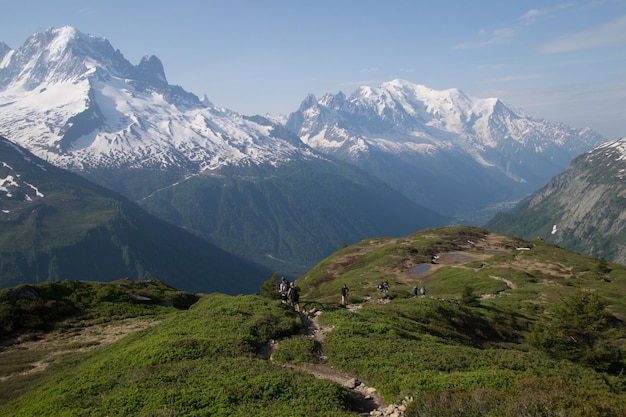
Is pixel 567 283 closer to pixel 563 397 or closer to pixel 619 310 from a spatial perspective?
pixel 619 310

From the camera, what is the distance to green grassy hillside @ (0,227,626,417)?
21562 mm

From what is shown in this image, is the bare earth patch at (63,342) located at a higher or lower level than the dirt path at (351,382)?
lower

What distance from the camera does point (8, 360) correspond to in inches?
1458

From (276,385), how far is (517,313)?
51.8 meters

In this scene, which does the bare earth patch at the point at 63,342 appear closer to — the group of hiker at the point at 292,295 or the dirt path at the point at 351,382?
the group of hiker at the point at 292,295

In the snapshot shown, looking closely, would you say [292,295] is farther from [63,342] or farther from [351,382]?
[63,342]

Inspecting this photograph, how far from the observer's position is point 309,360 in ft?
99.1

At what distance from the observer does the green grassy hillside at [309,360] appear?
70.7 feet

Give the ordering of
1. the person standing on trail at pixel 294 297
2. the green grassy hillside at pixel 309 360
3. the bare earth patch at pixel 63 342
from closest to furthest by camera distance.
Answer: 1. the green grassy hillside at pixel 309 360
2. the bare earth patch at pixel 63 342
3. the person standing on trail at pixel 294 297

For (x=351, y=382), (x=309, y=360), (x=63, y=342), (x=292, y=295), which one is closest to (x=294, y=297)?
(x=292, y=295)

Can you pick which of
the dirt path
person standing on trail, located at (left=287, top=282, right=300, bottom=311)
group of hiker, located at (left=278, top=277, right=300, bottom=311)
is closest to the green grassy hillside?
the dirt path

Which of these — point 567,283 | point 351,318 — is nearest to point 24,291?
point 351,318

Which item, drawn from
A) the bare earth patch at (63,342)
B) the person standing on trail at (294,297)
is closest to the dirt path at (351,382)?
the person standing on trail at (294,297)

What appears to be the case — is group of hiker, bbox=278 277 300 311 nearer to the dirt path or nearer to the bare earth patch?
the dirt path
